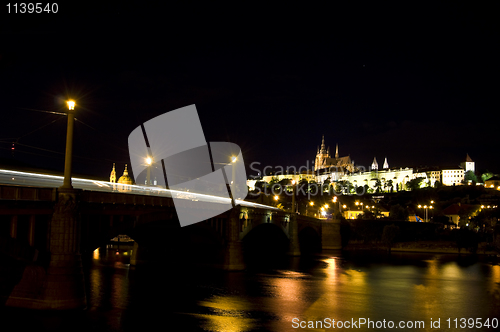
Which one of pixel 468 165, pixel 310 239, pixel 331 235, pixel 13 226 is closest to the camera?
pixel 13 226

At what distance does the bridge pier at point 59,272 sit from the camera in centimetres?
1855

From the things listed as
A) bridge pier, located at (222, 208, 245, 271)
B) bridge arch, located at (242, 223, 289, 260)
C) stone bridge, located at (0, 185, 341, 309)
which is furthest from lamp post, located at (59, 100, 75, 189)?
bridge arch, located at (242, 223, 289, 260)

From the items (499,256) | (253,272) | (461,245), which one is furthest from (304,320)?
(461,245)

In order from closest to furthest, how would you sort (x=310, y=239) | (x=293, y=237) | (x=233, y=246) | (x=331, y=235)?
(x=233, y=246) → (x=293, y=237) → (x=331, y=235) → (x=310, y=239)

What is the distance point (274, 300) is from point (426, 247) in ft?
167

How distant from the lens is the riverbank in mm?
65125

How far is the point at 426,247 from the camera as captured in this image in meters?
71.2

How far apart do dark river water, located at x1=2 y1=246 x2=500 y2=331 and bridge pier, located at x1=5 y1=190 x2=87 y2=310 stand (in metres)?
0.55

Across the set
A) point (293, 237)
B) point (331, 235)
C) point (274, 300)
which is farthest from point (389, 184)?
point (274, 300)

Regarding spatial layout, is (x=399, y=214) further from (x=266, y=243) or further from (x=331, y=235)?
(x=266, y=243)

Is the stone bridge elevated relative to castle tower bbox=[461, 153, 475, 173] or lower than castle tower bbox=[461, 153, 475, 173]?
lower

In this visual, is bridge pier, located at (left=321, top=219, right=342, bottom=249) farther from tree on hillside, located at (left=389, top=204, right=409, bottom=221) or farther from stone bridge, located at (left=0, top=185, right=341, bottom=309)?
stone bridge, located at (left=0, top=185, right=341, bottom=309)

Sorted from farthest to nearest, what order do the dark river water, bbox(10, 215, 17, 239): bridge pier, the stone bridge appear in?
the dark river water < the stone bridge < bbox(10, 215, 17, 239): bridge pier

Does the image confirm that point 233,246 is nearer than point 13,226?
No
